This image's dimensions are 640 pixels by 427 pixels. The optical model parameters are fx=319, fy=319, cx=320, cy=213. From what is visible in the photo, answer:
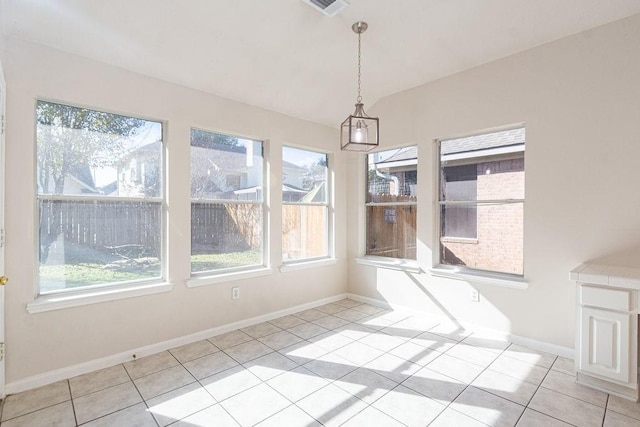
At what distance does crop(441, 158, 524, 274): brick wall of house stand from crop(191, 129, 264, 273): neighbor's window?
2541mm

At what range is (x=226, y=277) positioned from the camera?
3.55m

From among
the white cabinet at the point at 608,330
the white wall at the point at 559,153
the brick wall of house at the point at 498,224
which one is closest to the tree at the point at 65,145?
the white wall at the point at 559,153

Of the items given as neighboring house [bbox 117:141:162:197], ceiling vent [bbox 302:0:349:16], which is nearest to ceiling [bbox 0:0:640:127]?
ceiling vent [bbox 302:0:349:16]

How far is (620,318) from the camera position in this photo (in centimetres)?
229

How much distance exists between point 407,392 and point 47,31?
383 centimetres

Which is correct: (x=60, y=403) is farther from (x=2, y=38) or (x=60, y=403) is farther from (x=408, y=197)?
(x=408, y=197)

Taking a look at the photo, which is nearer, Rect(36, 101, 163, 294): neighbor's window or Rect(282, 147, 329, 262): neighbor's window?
Rect(36, 101, 163, 294): neighbor's window

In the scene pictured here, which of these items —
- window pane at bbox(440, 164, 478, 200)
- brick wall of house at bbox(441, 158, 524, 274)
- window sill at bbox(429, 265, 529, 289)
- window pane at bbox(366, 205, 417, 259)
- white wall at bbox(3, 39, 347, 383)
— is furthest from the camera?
window pane at bbox(366, 205, 417, 259)

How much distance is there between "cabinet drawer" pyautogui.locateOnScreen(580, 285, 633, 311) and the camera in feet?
7.46

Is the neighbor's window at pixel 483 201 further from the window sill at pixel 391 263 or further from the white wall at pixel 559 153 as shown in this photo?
the window sill at pixel 391 263

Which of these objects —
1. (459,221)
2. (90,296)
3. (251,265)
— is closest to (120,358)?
(90,296)

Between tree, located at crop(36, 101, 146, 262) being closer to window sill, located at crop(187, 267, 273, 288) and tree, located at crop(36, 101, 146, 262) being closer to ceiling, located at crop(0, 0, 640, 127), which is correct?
ceiling, located at crop(0, 0, 640, 127)

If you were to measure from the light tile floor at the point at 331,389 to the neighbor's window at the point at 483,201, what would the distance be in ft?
2.99

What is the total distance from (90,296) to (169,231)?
83cm
